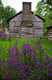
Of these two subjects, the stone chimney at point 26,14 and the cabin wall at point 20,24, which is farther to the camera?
the cabin wall at point 20,24

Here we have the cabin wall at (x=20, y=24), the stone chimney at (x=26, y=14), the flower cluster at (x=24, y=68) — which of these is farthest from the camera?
the cabin wall at (x=20, y=24)

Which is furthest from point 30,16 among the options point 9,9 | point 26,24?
point 9,9

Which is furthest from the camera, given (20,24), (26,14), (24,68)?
(20,24)

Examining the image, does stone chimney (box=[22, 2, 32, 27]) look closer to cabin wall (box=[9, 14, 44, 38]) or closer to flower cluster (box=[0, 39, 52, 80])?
cabin wall (box=[9, 14, 44, 38])

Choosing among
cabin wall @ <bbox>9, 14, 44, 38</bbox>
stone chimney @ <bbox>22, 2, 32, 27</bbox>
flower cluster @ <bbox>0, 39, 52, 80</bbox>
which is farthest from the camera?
cabin wall @ <bbox>9, 14, 44, 38</bbox>

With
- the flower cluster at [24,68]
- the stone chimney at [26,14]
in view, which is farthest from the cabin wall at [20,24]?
the flower cluster at [24,68]

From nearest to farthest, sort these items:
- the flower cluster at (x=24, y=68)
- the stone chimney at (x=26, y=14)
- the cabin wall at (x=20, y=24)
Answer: the flower cluster at (x=24, y=68) → the stone chimney at (x=26, y=14) → the cabin wall at (x=20, y=24)

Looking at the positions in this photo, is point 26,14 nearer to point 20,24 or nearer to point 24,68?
point 20,24

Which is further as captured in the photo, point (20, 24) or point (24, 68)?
point (20, 24)

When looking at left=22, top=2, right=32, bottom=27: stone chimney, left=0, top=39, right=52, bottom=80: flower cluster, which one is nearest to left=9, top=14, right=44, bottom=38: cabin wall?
left=22, top=2, right=32, bottom=27: stone chimney

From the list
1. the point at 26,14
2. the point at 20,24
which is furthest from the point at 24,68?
the point at 26,14

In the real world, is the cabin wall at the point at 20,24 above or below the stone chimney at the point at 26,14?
below

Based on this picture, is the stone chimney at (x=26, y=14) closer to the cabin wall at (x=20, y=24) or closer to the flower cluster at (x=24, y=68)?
the cabin wall at (x=20, y=24)

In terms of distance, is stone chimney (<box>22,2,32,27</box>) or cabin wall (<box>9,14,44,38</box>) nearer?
stone chimney (<box>22,2,32,27</box>)
